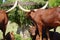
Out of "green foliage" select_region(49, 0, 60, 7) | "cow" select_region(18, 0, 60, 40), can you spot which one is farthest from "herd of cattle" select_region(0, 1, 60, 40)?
"green foliage" select_region(49, 0, 60, 7)

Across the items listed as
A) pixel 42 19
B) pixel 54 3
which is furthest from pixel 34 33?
pixel 54 3

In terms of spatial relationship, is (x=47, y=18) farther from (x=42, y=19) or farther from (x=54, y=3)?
(x=54, y=3)

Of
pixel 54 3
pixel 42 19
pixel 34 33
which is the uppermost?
pixel 42 19

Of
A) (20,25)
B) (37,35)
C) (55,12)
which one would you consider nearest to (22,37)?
(20,25)

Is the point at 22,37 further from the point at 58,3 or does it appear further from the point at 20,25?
the point at 58,3

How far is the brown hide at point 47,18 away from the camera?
8891 mm

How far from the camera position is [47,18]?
907 cm

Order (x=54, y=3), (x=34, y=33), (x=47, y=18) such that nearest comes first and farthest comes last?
(x=47, y=18) < (x=34, y=33) < (x=54, y=3)

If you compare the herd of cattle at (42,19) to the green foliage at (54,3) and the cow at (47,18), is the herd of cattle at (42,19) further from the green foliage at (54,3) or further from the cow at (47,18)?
the green foliage at (54,3)

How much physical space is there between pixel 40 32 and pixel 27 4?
6.92 feet

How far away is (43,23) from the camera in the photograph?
914 cm

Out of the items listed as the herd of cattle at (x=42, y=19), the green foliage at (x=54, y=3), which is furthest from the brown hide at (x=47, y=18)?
the green foliage at (x=54, y=3)

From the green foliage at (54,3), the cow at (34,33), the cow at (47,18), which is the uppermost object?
the cow at (47,18)

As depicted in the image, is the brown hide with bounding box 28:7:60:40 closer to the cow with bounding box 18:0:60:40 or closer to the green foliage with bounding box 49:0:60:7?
the cow with bounding box 18:0:60:40
